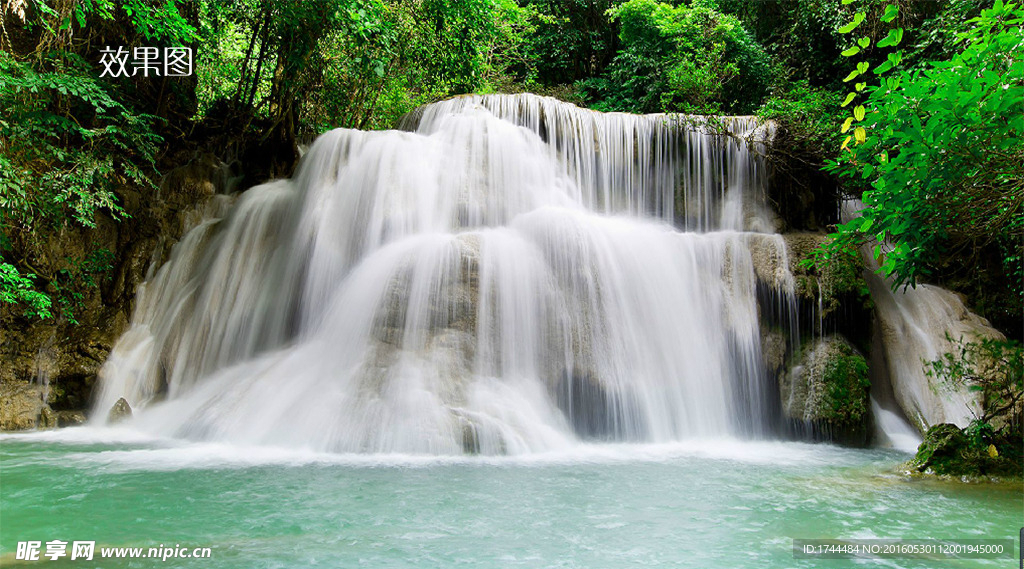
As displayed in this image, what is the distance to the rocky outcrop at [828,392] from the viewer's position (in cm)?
692

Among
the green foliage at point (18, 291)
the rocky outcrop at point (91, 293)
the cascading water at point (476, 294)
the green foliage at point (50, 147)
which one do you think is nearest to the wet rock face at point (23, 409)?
the rocky outcrop at point (91, 293)

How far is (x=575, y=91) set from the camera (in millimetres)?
16656

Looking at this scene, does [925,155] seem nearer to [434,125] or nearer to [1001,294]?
[1001,294]

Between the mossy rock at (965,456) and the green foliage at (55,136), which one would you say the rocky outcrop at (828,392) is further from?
the green foliage at (55,136)

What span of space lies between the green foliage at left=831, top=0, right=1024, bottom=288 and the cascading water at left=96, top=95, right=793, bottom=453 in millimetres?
3261

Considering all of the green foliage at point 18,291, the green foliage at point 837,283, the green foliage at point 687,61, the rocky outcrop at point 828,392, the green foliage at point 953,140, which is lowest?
the rocky outcrop at point 828,392

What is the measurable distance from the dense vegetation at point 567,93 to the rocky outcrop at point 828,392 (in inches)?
49.3

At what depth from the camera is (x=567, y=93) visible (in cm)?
1688

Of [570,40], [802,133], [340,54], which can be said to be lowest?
[802,133]

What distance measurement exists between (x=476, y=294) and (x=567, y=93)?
11355 millimetres

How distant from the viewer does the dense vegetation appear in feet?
12.5

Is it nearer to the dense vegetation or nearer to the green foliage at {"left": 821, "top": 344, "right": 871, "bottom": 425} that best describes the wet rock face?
the dense vegetation

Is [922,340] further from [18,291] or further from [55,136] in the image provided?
[55,136]

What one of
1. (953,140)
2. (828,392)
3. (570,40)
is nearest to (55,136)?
(953,140)
